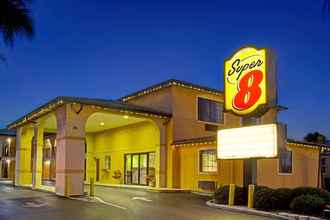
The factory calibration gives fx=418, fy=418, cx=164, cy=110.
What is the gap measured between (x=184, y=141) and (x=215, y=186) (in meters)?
3.51

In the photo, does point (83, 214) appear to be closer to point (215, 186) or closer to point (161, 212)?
point (161, 212)

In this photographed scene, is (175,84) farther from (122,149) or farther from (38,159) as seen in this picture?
(38,159)

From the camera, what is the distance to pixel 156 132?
27.2m

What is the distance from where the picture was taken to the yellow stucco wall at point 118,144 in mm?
29297

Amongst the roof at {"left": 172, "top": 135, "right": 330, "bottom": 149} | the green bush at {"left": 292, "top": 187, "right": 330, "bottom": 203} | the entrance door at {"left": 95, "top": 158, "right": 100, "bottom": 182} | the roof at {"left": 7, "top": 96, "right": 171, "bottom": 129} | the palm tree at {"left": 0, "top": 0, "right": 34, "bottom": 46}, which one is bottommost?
the entrance door at {"left": 95, "top": 158, "right": 100, "bottom": 182}

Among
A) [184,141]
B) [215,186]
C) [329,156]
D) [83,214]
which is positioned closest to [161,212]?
[83,214]

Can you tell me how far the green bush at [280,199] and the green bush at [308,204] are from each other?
→ 27.0 inches

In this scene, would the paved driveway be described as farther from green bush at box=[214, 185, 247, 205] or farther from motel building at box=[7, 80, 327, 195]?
motel building at box=[7, 80, 327, 195]

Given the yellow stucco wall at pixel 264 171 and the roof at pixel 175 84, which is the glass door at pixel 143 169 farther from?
the roof at pixel 175 84

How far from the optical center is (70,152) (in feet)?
69.8

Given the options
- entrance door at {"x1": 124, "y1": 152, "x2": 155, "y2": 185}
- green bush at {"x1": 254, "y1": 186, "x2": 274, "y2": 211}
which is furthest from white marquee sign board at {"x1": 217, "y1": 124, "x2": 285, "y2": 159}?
entrance door at {"x1": 124, "y1": 152, "x2": 155, "y2": 185}

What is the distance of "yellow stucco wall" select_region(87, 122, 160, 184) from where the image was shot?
29297mm

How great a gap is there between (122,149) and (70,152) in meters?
11.1

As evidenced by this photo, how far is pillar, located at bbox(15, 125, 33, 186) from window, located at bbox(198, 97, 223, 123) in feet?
41.3
